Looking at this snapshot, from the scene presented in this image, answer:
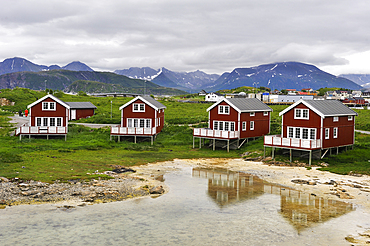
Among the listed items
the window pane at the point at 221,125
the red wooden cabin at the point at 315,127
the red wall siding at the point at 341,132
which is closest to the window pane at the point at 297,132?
the red wooden cabin at the point at 315,127

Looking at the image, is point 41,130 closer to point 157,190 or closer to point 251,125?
point 251,125

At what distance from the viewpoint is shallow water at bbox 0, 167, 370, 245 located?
20109mm

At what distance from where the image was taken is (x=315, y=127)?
40.8 m

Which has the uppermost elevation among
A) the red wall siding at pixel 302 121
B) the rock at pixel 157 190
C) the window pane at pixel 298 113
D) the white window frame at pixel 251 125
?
the window pane at pixel 298 113

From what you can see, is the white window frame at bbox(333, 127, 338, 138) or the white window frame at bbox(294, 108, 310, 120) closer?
the white window frame at bbox(294, 108, 310, 120)

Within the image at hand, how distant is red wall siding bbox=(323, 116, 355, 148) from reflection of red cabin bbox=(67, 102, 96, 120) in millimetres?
54281

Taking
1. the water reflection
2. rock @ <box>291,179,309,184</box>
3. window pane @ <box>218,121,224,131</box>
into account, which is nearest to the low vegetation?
window pane @ <box>218,121,224,131</box>

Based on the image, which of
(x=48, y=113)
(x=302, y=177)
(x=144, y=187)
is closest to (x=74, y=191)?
(x=144, y=187)

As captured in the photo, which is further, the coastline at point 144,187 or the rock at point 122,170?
the rock at point 122,170

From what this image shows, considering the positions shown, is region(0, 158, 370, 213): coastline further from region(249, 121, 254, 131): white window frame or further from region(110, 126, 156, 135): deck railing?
region(110, 126, 156, 135): deck railing

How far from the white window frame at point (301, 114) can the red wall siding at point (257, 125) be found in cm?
946

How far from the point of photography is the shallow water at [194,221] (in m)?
20.1

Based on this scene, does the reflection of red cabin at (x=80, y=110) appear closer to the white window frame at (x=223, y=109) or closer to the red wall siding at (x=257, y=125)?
the white window frame at (x=223, y=109)

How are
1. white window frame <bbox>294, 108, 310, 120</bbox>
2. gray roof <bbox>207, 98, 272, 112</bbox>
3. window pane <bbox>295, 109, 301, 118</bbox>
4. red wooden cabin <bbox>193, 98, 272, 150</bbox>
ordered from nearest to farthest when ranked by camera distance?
1. white window frame <bbox>294, 108, 310, 120</bbox>
2. window pane <bbox>295, 109, 301, 118</bbox>
3. red wooden cabin <bbox>193, 98, 272, 150</bbox>
4. gray roof <bbox>207, 98, 272, 112</bbox>
